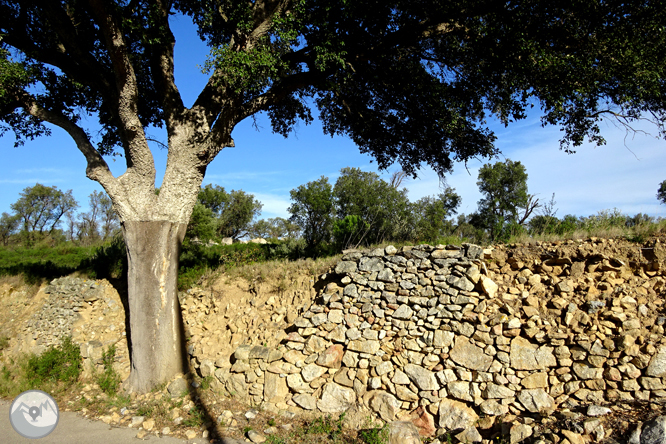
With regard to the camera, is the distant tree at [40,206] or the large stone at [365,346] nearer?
the large stone at [365,346]

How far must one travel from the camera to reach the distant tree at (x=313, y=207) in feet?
72.0

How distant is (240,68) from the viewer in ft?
22.2

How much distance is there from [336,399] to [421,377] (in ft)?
4.85

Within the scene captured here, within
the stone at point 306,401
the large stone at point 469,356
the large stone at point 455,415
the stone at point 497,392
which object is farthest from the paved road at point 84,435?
the stone at point 497,392

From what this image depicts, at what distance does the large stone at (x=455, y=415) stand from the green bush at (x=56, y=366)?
702 centimetres

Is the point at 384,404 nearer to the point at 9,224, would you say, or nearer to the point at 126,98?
the point at 126,98

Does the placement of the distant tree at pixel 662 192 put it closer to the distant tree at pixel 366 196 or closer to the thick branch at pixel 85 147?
the distant tree at pixel 366 196

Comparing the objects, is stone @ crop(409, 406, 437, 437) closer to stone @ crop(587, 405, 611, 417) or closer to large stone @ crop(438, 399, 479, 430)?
large stone @ crop(438, 399, 479, 430)

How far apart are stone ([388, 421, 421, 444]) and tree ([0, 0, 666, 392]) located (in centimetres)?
424

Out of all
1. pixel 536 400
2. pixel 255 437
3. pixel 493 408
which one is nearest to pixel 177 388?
pixel 255 437

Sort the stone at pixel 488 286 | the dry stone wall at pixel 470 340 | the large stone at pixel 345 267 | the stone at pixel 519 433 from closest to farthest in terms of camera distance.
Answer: the stone at pixel 519 433 < the dry stone wall at pixel 470 340 < the stone at pixel 488 286 < the large stone at pixel 345 267

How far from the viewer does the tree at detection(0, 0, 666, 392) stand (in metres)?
6.85

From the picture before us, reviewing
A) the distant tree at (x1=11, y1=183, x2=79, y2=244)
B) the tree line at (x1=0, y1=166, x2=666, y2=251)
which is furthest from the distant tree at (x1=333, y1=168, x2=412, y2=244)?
the distant tree at (x1=11, y1=183, x2=79, y2=244)

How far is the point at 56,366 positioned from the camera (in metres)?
7.44
